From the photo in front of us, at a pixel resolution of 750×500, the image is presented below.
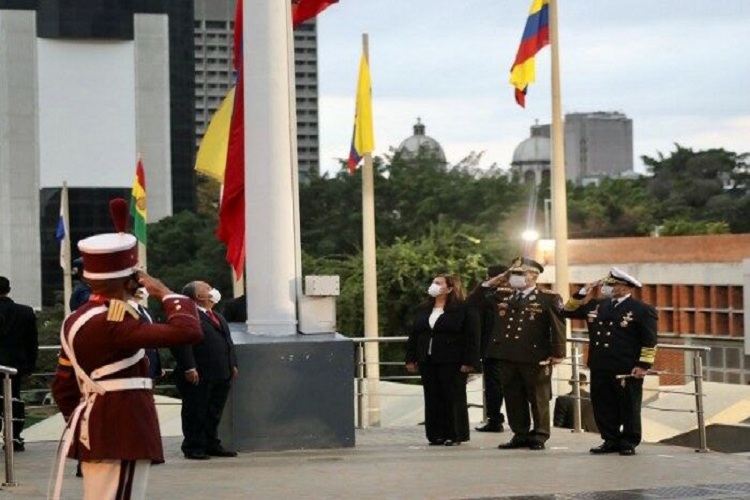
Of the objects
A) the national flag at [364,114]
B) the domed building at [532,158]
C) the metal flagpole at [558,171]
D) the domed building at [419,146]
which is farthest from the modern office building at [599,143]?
the metal flagpole at [558,171]

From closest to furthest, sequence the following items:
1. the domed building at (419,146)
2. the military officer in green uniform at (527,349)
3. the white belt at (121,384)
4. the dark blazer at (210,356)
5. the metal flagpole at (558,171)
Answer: the white belt at (121,384) → the dark blazer at (210,356) → the military officer in green uniform at (527,349) → the metal flagpole at (558,171) → the domed building at (419,146)

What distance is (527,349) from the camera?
589 inches

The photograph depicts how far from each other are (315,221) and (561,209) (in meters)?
40.7

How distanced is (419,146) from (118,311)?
2623 inches

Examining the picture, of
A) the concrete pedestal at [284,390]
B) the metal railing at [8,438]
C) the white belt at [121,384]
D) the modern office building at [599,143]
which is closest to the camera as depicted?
the white belt at [121,384]

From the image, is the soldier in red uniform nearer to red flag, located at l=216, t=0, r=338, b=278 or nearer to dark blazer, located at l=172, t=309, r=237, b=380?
dark blazer, located at l=172, t=309, r=237, b=380

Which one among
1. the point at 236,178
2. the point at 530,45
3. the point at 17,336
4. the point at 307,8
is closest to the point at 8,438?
the point at 17,336

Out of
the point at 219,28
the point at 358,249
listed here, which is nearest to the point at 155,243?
the point at 358,249

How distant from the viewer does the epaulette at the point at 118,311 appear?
7293 millimetres

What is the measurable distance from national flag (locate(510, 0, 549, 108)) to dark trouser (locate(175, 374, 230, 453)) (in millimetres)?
13399

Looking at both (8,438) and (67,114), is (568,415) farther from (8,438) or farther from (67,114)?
(67,114)

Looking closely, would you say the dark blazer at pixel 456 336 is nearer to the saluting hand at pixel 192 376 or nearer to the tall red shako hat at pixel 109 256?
the saluting hand at pixel 192 376

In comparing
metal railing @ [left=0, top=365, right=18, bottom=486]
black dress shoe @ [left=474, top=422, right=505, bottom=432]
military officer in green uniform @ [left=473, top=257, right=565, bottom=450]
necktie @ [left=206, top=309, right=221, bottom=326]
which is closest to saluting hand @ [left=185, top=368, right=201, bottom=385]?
necktie @ [left=206, top=309, right=221, bottom=326]

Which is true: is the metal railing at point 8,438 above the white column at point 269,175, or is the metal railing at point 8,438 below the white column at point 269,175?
below
